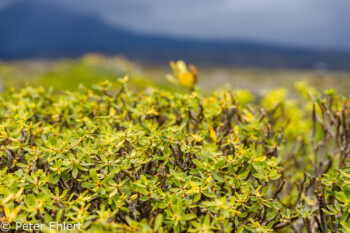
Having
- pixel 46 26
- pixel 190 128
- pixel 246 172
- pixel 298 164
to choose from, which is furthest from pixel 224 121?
pixel 46 26

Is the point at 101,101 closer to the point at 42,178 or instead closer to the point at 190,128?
the point at 190,128

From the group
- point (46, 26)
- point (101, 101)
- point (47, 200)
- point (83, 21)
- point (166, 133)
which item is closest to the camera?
point (47, 200)

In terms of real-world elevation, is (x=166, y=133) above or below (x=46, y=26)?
below

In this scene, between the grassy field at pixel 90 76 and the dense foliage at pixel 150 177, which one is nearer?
the dense foliage at pixel 150 177

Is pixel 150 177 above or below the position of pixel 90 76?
below

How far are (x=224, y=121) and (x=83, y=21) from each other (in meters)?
→ 196

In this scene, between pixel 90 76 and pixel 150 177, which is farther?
pixel 90 76

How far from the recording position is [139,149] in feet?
5.29

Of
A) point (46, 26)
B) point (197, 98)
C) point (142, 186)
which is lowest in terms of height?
point (142, 186)

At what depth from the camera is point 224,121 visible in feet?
7.34

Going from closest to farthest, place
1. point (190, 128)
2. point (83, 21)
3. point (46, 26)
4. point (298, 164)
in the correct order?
point (190, 128)
point (298, 164)
point (46, 26)
point (83, 21)

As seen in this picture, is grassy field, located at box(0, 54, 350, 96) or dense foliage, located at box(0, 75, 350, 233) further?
grassy field, located at box(0, 54, 350, 96)

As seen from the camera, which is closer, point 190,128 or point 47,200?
point 47,200

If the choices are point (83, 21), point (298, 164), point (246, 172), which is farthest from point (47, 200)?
point (83, 21)
